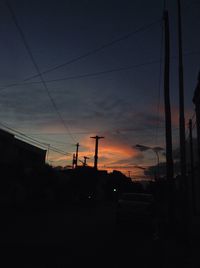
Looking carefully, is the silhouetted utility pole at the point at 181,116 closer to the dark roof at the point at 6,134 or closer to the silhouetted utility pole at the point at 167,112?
the silhouetted utility pole at the point at 167,112

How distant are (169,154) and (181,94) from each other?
290 centimetres

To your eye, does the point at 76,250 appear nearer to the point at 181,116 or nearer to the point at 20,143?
the point at 181,116

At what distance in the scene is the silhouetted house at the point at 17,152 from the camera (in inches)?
1340

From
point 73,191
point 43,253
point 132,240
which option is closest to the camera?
point 43,253

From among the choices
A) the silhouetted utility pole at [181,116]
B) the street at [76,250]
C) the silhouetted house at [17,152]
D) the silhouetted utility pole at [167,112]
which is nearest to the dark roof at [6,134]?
the silhouetted house at [17,152]

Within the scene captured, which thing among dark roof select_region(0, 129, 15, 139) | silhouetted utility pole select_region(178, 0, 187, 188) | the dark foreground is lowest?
the dark foreground

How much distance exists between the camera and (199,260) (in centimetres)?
972

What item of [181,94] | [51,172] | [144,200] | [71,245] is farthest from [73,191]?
[71,245]

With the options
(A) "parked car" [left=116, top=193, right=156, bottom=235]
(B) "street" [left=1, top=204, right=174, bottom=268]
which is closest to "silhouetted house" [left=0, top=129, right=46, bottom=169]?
(A) "parked car" [left=116, top=193, right=156, bottom=235]

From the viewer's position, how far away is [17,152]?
40.1 meters

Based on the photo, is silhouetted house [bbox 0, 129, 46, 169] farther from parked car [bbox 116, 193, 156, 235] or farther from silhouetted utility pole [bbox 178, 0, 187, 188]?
silhouetted utility pole [bbox 178, 0, 187, 188]

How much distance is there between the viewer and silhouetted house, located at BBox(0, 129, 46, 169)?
34.0 meters

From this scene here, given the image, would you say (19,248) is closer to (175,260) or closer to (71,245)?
(71,245)

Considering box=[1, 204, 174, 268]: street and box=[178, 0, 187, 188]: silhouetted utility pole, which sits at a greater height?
Result: box=[178, 0, 187, 188]: silhouetted utility pole
